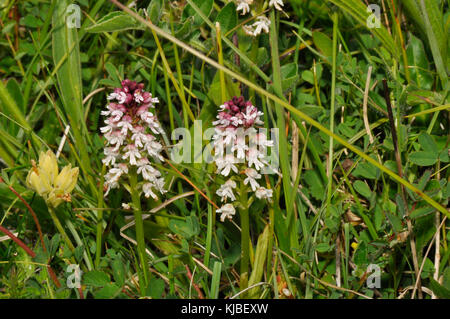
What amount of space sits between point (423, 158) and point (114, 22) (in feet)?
5.48

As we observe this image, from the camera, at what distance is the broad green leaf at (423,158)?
98.3 inches

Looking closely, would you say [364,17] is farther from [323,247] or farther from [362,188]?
[323,247]

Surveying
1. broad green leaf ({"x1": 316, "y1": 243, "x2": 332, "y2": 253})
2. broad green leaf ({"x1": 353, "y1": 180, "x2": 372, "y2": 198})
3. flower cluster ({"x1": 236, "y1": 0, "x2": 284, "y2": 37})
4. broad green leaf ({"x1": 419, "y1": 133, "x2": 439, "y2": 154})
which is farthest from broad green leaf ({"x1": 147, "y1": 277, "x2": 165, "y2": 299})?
broad green leaf ({"x1": 419, "y1": 133, "x2": 439, "y2": 154})

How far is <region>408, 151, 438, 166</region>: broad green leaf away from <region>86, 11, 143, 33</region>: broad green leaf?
1534 mm

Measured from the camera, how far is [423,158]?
2.51 metres

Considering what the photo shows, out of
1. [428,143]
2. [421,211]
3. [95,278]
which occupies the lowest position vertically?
[95,278]

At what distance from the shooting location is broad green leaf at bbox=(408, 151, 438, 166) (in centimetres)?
250

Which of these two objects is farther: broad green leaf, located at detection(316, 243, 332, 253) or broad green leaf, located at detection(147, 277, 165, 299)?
broad green leaf, located at detection(316, 243, 332, 253)

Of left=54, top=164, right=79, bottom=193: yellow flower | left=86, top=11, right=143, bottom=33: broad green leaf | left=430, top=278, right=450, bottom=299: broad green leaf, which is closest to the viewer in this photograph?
left=430, top=278, right=450, bottom=299: broad green leaf

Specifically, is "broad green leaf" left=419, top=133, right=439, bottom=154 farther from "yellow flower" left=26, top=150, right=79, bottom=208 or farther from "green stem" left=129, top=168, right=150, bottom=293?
"yellow flower" left=26, top=150, right=79, bottom=208

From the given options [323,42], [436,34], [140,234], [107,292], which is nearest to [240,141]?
[140,234]

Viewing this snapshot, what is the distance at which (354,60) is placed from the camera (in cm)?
284
